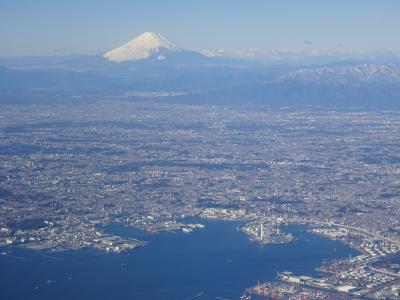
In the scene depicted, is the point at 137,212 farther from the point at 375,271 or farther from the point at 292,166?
the point at 292,166

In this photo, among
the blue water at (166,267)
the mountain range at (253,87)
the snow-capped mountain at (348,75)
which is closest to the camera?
the blue water at (166,267)

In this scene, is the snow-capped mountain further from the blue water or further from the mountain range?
the blue water

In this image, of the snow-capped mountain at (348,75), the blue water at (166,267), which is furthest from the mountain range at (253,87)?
the blue water at (166,267)

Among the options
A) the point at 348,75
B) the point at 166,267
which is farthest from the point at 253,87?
the point at 166,267

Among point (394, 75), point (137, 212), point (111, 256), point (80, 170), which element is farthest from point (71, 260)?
point (394, 75)

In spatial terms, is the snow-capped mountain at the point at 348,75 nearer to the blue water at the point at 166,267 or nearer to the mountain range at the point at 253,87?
the mountain range at the point at 253,87
